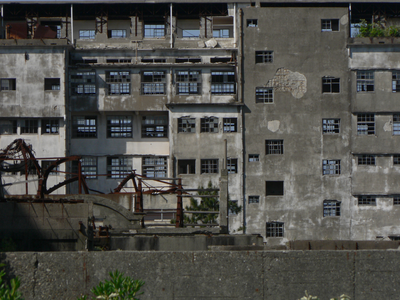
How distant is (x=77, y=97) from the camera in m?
46.6

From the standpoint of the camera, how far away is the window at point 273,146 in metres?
46.2

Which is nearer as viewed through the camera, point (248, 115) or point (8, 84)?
point (8, 84)

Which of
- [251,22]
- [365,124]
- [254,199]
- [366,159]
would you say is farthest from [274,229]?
[251,22]

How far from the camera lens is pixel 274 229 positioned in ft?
148

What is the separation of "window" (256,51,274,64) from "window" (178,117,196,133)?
735 centimetres

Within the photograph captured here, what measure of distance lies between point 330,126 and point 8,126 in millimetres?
26160

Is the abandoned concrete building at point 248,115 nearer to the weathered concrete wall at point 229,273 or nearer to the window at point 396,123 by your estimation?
the window at point 396,123

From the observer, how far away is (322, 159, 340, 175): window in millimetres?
46281

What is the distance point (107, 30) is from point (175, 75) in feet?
28.5

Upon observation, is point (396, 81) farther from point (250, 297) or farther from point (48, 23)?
point (250, 297)

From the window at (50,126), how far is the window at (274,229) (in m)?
18.7

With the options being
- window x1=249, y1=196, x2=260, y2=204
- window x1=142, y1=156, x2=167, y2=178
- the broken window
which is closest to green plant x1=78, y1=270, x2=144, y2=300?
window x1=249, y1=196, x2=260, y2=204

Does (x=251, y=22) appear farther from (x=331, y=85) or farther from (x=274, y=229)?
(x=274, y=229)

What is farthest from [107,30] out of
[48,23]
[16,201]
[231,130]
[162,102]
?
[16,201]
